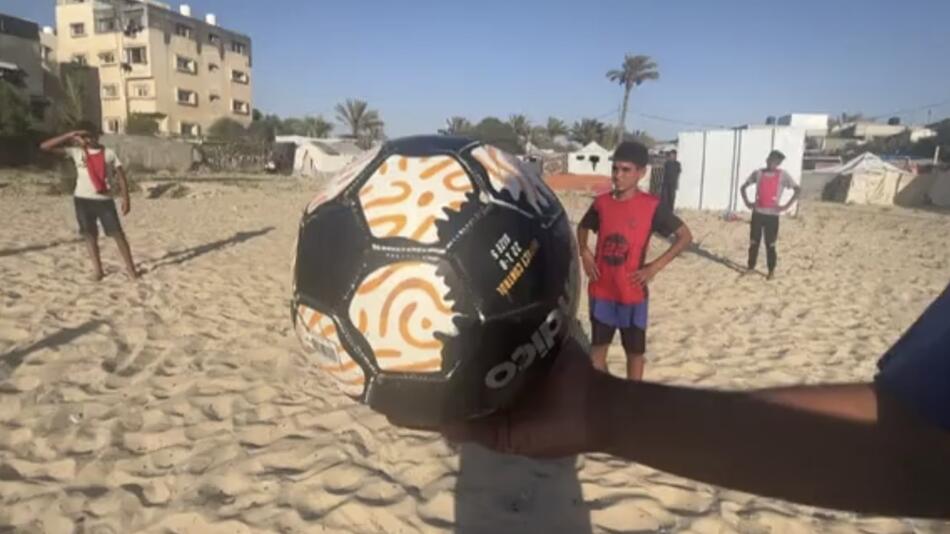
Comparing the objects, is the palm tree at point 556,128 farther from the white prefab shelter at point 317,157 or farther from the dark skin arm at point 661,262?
the dark skin arm at point 661,262

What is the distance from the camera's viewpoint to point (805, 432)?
47.4 inches

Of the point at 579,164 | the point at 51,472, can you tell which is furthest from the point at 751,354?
the point at 579,164

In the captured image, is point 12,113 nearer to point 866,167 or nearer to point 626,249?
point 626,249

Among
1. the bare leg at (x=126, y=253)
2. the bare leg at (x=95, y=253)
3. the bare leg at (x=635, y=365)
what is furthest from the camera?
the bare leg at (x=126, y=253)

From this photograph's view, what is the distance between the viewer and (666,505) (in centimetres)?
324

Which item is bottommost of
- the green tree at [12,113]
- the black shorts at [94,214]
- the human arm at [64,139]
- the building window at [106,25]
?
the black shorts at [94,214]

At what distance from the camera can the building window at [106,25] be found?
2117 inches

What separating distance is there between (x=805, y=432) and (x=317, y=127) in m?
77.6

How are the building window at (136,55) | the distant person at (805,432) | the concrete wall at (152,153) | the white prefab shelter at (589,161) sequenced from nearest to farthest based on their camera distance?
the distant person at (805,432) < the concrete wall at (152,153) < the white prefab shelter at (589,161) < the building window at (136,55)

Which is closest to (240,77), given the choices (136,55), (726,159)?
(136,55)

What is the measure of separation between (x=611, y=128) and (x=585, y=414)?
2898 inches

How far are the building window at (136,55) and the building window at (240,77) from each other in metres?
9.52

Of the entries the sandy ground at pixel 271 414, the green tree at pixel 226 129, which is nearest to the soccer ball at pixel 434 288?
the sandy ground at pixel 271 414

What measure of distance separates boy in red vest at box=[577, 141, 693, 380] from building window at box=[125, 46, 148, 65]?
60.2 meters
